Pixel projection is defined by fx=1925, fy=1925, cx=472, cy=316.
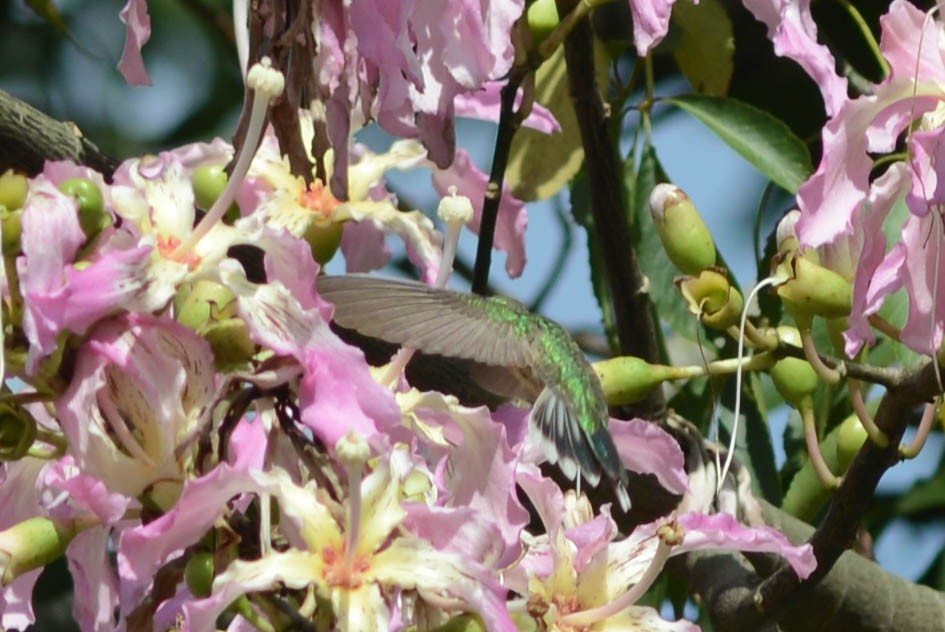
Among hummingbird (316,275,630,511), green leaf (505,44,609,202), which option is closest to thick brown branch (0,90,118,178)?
hummingbird (316,275,630,511)

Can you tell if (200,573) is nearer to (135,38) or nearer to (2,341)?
(2,341)

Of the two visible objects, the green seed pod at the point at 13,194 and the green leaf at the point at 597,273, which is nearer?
the green seed pod at the point at 13,194

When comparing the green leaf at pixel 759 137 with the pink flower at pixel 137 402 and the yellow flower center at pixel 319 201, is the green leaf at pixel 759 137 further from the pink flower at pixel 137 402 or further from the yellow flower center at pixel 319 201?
the pink flower at pixel 137 402

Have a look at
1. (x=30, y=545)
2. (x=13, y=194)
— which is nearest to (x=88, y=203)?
(x=13, y=194)

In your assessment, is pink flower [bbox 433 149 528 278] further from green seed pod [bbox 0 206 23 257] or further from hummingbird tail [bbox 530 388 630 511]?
green seed pod [bbox 0 206 23 257]

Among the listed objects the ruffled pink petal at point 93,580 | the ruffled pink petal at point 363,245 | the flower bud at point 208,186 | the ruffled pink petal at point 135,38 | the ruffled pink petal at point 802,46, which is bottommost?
the ruffled pink petal at point 93,580

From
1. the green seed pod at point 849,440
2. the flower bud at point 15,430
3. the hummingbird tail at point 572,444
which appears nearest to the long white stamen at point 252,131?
the flower bud at point 15,430

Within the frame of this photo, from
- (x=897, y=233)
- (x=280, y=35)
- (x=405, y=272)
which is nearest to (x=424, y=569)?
(x=280, y=35)
